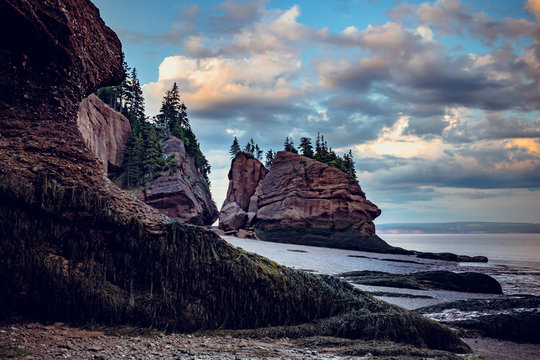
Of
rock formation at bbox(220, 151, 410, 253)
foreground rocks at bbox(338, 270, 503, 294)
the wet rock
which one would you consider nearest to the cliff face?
rock formation at bbox(220, 151, 410, 253)

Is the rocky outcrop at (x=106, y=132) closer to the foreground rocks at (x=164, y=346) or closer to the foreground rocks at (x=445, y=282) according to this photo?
the foreground rocks at (x=445, y=282)

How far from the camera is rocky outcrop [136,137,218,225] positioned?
5062cm

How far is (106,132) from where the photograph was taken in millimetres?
47281

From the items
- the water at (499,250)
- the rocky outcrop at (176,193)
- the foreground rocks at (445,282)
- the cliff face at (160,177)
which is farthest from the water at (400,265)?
the cliff face at (160,177)

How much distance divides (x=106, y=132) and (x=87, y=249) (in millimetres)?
48951

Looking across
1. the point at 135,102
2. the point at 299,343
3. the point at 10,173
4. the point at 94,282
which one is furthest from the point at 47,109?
the point at 135,102

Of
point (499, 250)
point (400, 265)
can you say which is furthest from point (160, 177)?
point (499, 250)

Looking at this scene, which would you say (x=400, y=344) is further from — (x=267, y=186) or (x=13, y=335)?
(x=267, y=186)

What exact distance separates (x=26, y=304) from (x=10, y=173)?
74.1 inches

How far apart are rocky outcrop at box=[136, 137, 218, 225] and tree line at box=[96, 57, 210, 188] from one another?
5.15 ft

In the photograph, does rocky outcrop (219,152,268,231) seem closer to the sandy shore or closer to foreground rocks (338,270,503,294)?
foreground rocks (338,270,503,294)

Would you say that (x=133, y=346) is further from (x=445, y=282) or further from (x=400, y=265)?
(x=400, y=265)

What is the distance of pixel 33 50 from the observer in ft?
16.6

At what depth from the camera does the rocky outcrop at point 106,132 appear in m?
40.7
